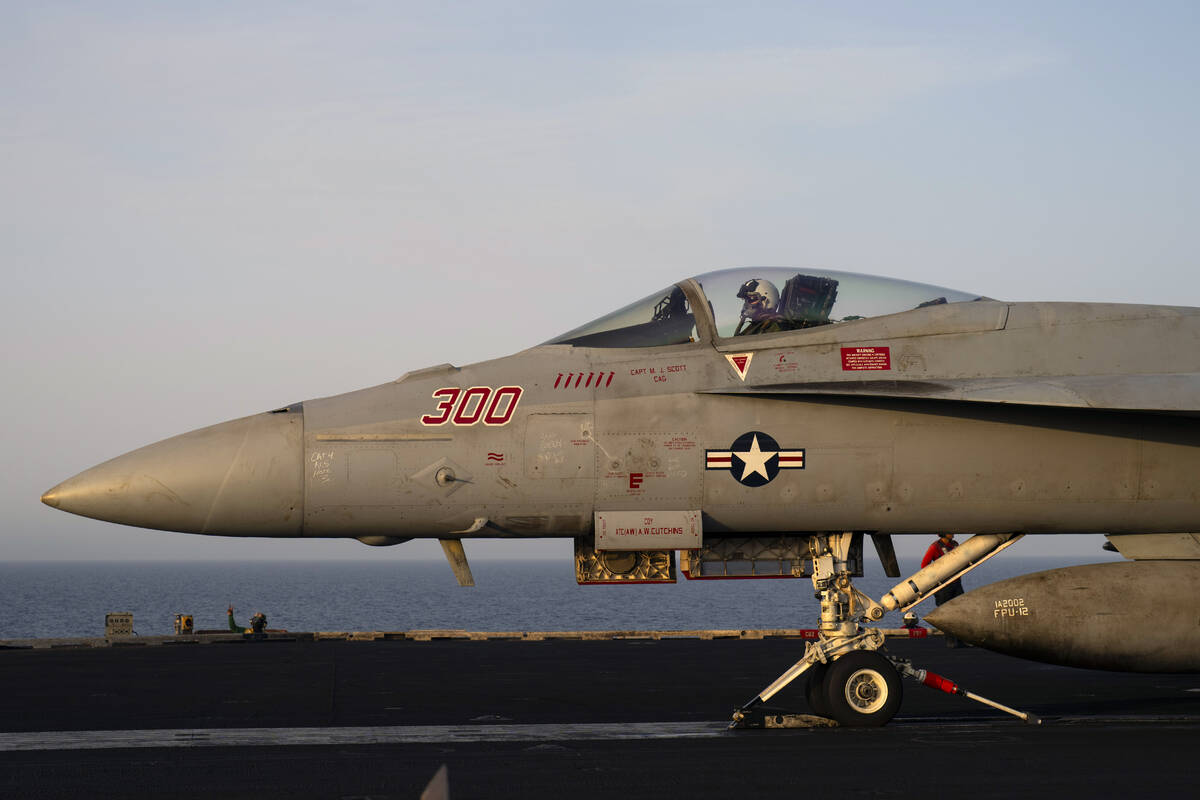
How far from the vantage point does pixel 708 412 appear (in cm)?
1012

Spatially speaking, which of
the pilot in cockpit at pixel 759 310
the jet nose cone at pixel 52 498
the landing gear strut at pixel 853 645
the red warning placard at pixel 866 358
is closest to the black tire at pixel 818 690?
Result: the landing gear strut at pixel 853 645

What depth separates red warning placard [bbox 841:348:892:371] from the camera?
10.2m

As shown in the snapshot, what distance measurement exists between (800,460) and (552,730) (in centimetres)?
329

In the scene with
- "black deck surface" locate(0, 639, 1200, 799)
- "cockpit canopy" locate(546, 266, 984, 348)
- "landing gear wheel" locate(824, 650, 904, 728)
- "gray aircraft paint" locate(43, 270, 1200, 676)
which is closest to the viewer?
"black deck surface" locate(0, 639, 1200, 799)

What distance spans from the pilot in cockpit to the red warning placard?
638mm

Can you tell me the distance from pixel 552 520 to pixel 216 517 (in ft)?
9.10

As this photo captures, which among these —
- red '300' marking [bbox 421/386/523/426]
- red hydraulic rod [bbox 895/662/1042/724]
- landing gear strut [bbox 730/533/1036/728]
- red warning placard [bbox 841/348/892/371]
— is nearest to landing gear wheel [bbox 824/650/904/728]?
landing gear strut [bbox 730/533/1036/728]

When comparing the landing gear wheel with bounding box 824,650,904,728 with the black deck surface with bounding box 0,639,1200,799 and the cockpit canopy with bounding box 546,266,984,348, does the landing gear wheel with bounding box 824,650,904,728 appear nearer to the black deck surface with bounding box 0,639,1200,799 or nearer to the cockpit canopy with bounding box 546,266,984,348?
the black deck surface with bounding box 0,639,1200,799

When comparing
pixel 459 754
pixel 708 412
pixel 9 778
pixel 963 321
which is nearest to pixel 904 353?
pixel 963 321

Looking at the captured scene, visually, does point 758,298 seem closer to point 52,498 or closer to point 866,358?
point 866,358

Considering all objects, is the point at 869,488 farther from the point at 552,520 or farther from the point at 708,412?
the point at 552,520

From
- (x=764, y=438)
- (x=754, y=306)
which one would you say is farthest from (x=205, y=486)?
(x=754, y=306)

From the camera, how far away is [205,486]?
30.9ft

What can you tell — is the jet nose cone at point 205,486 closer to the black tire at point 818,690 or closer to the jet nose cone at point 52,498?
the jet nose cone at point 52,498
